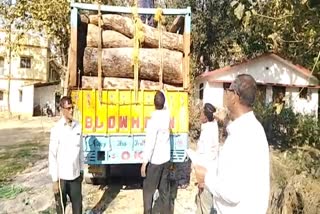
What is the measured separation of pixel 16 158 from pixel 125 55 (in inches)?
244

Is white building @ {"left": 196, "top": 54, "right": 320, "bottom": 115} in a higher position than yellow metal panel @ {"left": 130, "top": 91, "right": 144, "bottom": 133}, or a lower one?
higher

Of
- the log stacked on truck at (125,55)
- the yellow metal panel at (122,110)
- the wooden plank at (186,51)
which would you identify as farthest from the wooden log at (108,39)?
the yellow metal panel at (122,110)

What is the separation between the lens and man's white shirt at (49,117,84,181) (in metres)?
5.69

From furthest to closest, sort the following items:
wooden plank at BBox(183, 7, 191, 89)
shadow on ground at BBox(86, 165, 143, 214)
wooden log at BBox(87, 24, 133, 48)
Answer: wooden log at BBox(87, 24, 133, 48) → wooden plank at BBox(183, 7, 191, 89) → shadow on ground at BBox(86, 165, 143, 214)

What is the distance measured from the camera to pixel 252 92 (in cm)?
306

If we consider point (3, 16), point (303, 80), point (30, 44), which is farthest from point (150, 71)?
point (30, 44)

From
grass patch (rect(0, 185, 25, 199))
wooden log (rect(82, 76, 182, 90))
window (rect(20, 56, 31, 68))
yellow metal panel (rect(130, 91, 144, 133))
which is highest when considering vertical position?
window (rect(20, 56, 31, 68))

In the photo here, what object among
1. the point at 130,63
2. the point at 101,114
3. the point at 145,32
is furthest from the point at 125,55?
the point at 101,114

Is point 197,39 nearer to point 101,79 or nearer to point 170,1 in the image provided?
point 170,1

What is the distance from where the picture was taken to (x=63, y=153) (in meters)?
5.73

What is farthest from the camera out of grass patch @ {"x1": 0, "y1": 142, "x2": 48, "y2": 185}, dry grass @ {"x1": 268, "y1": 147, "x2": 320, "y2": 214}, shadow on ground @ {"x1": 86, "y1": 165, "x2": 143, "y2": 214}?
grass patch @ {"x1": 0, "y1": 142, "x2": 48, "y2": 185}

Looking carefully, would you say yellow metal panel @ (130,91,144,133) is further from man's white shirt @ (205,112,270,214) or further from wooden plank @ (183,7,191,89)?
man's white shirt @ (205,112,270,214)

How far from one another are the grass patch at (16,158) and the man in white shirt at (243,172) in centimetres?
735

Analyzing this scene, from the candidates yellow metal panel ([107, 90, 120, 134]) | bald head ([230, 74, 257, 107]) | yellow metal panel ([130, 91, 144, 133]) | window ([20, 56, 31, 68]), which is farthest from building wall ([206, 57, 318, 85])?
window ([20, 56, 31, 68])
